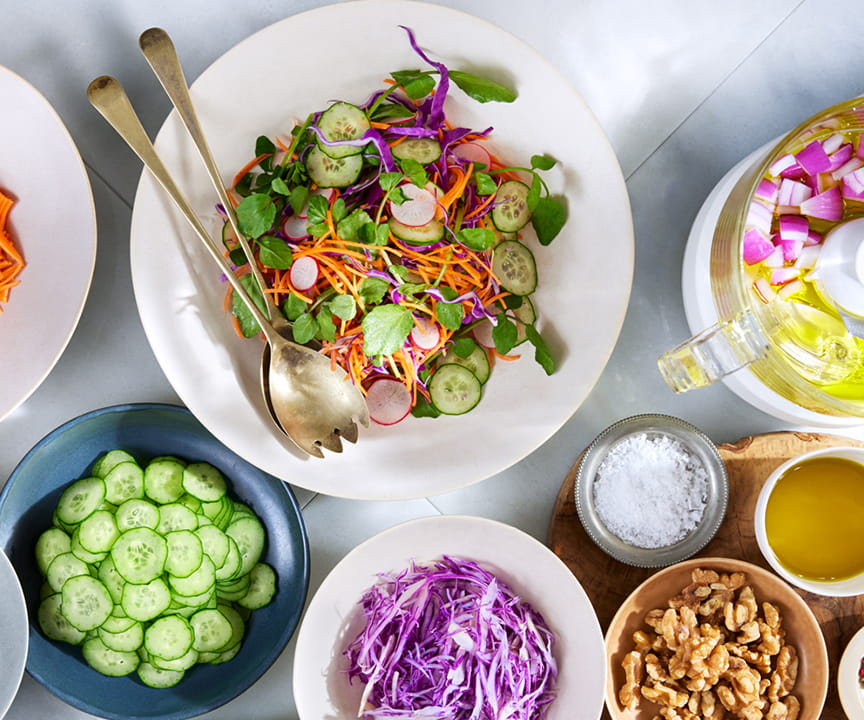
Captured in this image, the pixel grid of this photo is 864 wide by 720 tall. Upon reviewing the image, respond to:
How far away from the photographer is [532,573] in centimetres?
146

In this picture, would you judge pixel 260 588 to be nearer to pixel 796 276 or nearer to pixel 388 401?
pixel 388 401

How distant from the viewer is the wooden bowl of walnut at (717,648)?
1445 millimetres

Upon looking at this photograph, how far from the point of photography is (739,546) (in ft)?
→ 5.03

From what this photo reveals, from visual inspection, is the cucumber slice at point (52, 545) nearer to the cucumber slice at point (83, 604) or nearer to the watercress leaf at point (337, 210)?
the cucumber slice at point (83, 604)

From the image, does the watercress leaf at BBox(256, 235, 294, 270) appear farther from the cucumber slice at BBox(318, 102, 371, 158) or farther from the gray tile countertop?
the gray tile countertop

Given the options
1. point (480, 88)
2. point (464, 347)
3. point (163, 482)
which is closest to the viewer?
point (480, 88)

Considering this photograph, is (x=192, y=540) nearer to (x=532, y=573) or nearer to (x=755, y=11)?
(x=532, y=573)

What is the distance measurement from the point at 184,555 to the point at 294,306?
0.47 m

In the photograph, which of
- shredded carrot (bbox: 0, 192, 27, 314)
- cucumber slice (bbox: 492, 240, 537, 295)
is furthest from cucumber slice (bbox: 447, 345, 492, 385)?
shredded carrot (bbox: 0, 192, 27, 314)

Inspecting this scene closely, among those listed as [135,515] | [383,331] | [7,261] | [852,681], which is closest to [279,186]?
[383,331]

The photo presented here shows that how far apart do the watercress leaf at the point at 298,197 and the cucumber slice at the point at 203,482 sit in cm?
50

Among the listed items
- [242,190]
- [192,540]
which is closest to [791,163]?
[242,190]

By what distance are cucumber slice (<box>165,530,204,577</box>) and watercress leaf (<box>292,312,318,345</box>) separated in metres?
0.40

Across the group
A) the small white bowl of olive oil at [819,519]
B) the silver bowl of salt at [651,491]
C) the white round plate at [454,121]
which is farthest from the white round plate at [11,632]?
the small white bowl of olive oil at [819,519]
